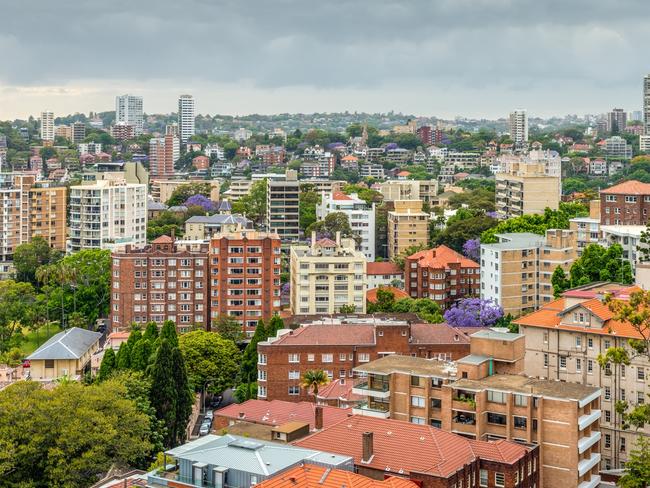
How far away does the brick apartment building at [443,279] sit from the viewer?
88938 millimetres

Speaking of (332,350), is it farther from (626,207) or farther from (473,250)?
(626,207)

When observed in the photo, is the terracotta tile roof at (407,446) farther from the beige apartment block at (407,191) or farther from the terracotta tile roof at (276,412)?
the beige apartment block at (407,191)

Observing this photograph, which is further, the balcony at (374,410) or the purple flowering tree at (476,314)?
the purple flowering tree at (476,314)

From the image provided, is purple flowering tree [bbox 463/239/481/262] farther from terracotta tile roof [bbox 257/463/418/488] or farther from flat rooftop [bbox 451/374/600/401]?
terracotta tile roof [bbox 257/463/418/488]

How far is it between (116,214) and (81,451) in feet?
219

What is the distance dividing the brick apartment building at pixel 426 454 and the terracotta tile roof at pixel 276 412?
594 centimetres

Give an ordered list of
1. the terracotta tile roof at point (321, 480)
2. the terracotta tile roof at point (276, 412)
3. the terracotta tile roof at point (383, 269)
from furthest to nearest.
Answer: the terracotta tile roof at point (383, 269) → the terracotta tile roof at point (276, 412) → the terracotta tile roof at point (321, 480)

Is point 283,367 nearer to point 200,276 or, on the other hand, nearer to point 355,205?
point 200,276

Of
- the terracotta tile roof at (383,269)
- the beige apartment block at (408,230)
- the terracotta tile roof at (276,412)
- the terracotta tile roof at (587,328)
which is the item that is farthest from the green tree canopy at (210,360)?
the beige apartment block at (408,230)

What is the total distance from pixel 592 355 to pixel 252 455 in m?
19.8

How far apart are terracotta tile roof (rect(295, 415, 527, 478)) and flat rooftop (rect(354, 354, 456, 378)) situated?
15.2 ft

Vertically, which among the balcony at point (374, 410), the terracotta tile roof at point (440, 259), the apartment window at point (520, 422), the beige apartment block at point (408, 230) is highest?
the beige apartment block at point (408, 230)

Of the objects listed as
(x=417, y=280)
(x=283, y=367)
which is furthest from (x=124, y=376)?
(x=417, y=280)

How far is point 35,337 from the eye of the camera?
284 ft
